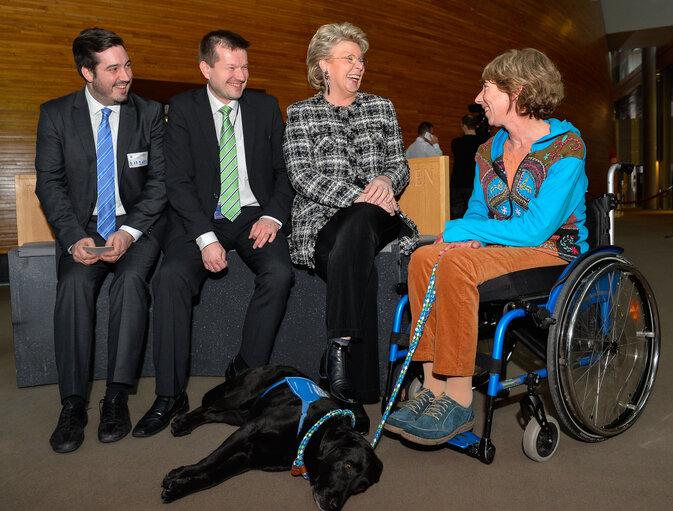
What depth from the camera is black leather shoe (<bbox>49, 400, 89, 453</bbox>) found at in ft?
6.06

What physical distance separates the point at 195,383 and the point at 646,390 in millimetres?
1715

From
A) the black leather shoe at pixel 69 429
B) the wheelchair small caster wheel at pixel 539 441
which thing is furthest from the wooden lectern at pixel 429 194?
the black leather shoe at pixel 69 429

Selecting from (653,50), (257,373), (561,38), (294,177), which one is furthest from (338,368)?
(653,50)

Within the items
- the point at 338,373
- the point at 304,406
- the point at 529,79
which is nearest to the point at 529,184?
the point at 529,79

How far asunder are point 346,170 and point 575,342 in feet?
3.25

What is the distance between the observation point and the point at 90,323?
6.81ft

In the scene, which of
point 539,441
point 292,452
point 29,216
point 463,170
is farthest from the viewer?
point 463,170

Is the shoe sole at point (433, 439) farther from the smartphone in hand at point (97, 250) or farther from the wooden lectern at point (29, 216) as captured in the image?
the wooden lectern at point (29, 216)

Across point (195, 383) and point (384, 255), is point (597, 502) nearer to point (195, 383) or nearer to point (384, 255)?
point (384, 255)

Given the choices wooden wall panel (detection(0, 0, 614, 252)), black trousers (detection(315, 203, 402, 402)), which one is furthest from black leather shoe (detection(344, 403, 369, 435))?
wooden wall panel (detection(0, 0, 614, 252))

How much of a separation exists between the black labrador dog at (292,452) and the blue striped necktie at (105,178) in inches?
38.0

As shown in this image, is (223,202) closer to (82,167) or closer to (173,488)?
(82,167)

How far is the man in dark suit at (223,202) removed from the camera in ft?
6.93

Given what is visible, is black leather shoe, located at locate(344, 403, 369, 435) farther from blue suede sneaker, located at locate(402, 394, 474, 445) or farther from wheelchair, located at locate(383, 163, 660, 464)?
blue suede sneaker, located at locate(402, 394, 474, 445)
